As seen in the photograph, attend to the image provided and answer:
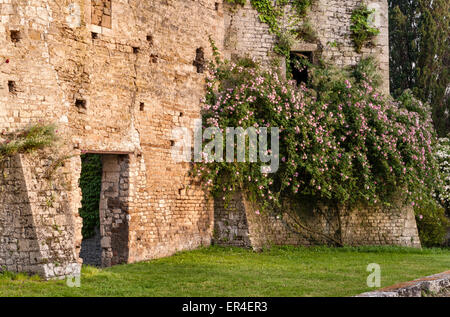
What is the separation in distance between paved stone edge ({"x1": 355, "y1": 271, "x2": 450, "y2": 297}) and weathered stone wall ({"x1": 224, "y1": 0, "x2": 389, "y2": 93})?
25.8 ft

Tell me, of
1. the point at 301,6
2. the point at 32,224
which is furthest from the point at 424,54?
the point at 32,224

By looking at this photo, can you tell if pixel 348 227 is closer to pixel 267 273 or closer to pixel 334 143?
pixel 334 143

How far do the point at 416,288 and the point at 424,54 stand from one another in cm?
1670

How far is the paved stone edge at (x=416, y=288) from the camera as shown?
681 centimetres

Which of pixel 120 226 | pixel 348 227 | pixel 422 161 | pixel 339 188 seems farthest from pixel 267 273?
pixel 422 161

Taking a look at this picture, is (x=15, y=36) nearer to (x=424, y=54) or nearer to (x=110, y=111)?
(x=110, y=111)

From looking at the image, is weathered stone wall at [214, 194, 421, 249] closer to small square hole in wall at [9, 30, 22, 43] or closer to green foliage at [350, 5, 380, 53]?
green foliage at [350, 5, 380, 53]

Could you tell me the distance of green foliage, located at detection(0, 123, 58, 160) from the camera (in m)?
8.39

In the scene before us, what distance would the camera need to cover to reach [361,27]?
15.7 m

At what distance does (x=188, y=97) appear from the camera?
12.6 m

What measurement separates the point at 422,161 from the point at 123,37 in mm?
7855

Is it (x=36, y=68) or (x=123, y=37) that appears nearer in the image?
(x=36, y=68)

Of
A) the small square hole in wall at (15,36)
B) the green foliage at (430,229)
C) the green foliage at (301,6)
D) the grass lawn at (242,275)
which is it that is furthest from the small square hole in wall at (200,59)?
the green foliage at (430,229)
